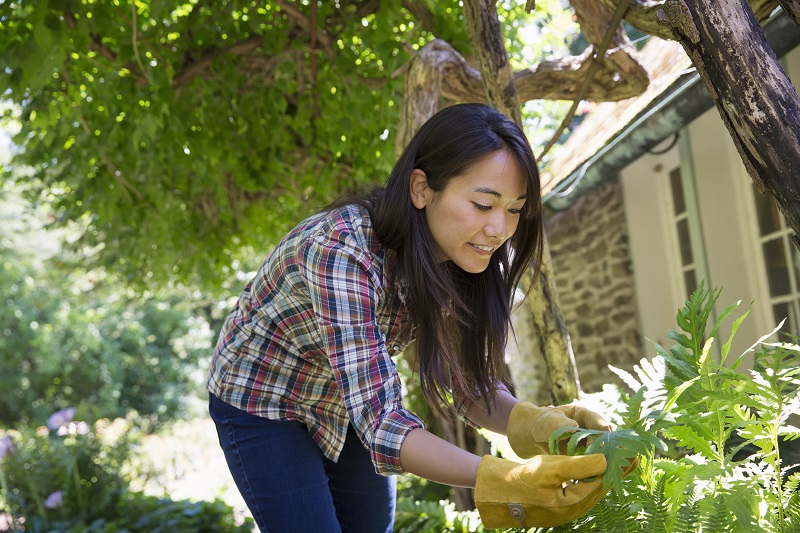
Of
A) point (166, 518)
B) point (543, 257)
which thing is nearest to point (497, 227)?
point (543, 257)

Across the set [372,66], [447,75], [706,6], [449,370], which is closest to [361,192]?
[449,370]

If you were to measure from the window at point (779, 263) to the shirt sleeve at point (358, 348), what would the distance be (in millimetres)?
3559

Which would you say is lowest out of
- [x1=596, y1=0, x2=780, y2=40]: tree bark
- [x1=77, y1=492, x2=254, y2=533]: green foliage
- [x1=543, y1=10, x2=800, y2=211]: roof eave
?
[x1=77, y1=492, x2=254, y2=533]: green foliage

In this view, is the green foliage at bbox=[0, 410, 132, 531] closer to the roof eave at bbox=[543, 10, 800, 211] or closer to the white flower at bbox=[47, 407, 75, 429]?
the white flower at bbox=[47, 407, 75, 429]

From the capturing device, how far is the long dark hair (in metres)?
1.90

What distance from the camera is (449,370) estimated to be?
2.03 m

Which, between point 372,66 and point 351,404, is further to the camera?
point 372,66

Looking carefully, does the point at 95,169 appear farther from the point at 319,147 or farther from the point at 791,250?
the point at 791,250

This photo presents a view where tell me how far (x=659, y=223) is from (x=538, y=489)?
202 inches

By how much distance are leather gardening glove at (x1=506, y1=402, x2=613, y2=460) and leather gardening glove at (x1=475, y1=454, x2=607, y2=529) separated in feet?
0.68

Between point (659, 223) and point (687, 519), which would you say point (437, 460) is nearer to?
point (687, 519)

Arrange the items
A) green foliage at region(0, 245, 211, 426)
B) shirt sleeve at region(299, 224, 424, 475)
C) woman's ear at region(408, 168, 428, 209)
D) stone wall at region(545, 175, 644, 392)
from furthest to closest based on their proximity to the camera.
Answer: green foliage at region(0, 245, 211, 426), stone wall at region(545, 175, 644, 392), woman's ear at region(408, 168, 428, 209), shirt sleeve at region(299, 224, 424, 475)

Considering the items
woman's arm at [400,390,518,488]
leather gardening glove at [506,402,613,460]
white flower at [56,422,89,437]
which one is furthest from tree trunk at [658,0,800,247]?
white flower at [56,422,89,437]

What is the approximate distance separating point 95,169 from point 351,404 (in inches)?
172
